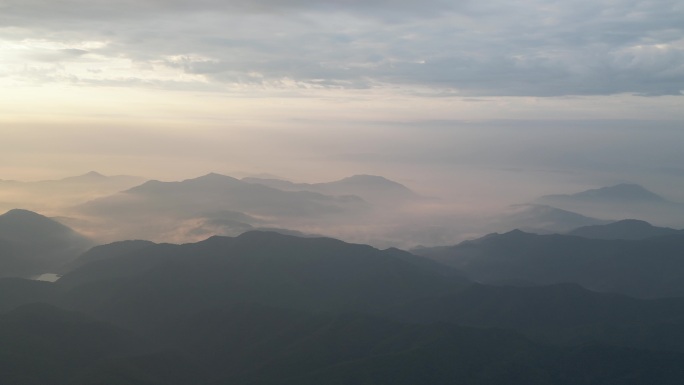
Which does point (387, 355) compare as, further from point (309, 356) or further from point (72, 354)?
point (72, 354)

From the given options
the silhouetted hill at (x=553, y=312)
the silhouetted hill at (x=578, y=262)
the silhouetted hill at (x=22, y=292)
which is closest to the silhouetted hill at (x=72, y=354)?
the silhouetted hill at (x=22, y=292)

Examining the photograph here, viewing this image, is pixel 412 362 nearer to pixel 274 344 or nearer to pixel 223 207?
pixel 274 344

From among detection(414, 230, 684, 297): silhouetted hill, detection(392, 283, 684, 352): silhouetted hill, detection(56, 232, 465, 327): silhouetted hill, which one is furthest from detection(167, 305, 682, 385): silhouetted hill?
detection(414, 230, 684, 297): silhouetted hill

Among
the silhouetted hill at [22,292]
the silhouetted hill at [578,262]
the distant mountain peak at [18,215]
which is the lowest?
the silhouetted hill at [578,262]

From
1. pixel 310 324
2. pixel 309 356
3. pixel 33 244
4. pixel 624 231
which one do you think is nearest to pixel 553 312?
pixel 310 324

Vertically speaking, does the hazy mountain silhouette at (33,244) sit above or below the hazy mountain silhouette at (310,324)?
above

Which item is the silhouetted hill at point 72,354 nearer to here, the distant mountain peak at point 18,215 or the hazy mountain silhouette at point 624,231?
the distant mountain peak at point 18,215

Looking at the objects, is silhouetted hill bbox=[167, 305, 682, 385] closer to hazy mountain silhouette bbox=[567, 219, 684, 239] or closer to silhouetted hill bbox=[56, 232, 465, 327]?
silhouetted hill bbox=[56, 232, 465, 327]
